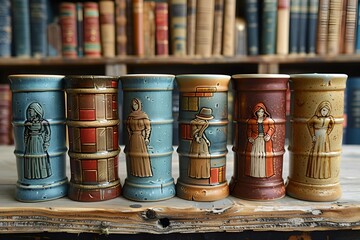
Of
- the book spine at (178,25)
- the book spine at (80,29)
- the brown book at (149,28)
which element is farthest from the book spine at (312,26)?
the book spine at (80,29)

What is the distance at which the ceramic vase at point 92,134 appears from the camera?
2.21 ft

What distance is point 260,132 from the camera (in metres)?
0.69

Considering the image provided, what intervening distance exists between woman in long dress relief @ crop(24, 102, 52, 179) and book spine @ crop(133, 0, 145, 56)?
3.17 feet

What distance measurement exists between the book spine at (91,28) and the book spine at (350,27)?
1182 millimetres

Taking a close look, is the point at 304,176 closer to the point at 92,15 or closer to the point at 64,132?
the point at 64,132

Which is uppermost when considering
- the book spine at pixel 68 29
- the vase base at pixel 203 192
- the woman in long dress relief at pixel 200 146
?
the book spine at pixel 68 29

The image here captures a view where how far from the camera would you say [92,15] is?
1.61 metres

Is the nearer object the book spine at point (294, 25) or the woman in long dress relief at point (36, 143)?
the woman in long dress relief at point (36, 143)

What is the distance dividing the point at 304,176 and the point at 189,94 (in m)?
0.30

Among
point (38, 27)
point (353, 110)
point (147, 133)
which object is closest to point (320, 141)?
point (147, 133)

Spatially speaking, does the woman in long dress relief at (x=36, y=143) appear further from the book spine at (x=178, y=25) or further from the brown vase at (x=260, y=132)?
the book spine at (x=178, y=25)

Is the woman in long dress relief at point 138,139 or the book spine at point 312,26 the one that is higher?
the book spine at point 312,26

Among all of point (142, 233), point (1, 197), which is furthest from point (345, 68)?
point (1, 197)

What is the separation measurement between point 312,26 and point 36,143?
138 centimetres
